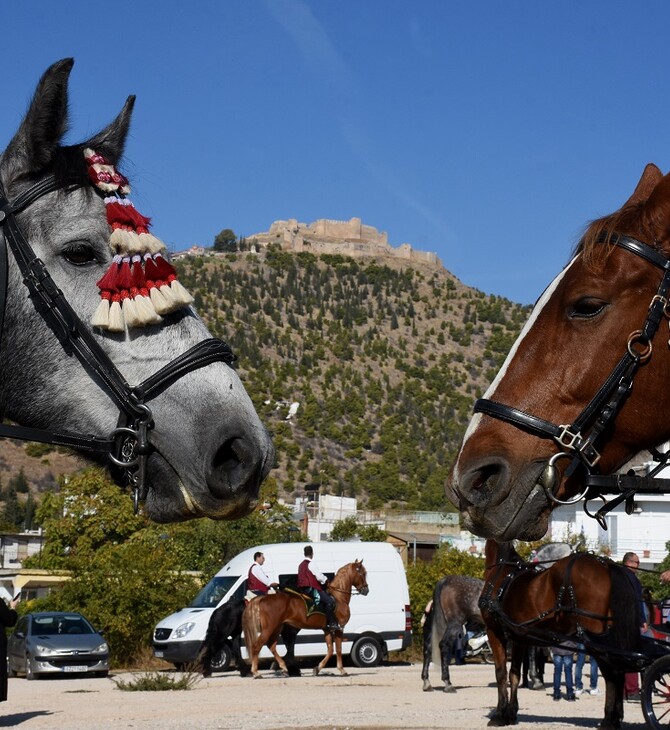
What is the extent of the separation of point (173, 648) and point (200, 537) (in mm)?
17943

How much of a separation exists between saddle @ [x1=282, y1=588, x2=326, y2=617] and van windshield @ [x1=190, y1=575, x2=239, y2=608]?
221 centimetres

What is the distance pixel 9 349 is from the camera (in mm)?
3553

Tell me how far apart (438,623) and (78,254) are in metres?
17.4

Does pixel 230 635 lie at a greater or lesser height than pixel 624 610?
lesser

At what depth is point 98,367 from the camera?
3.45 m

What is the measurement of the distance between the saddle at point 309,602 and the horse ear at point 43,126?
1844cm

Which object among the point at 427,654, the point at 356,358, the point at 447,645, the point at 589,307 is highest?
the point at 356,358

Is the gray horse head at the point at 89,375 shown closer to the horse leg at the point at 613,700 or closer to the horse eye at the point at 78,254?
the horse eye at the point at 78,254

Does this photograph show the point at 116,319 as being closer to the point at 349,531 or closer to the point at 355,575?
the point at 355,575

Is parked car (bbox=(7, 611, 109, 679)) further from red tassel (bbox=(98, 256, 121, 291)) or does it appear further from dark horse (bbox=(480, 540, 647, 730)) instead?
red tassel (bbox=(98, 256, 121, 291))

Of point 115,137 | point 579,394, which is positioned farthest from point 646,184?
point 115,137

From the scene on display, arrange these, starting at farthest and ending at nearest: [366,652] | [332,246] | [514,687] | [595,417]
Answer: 1. [332,246]
2. [366,652]
3. [514,687]
4. [595,417]

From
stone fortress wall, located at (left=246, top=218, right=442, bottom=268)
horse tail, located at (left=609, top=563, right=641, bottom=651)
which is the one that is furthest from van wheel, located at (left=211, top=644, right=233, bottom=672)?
stone fortress wall, located at (left=246, top=218, right=442, bottom=268)

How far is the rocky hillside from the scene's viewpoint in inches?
4213
